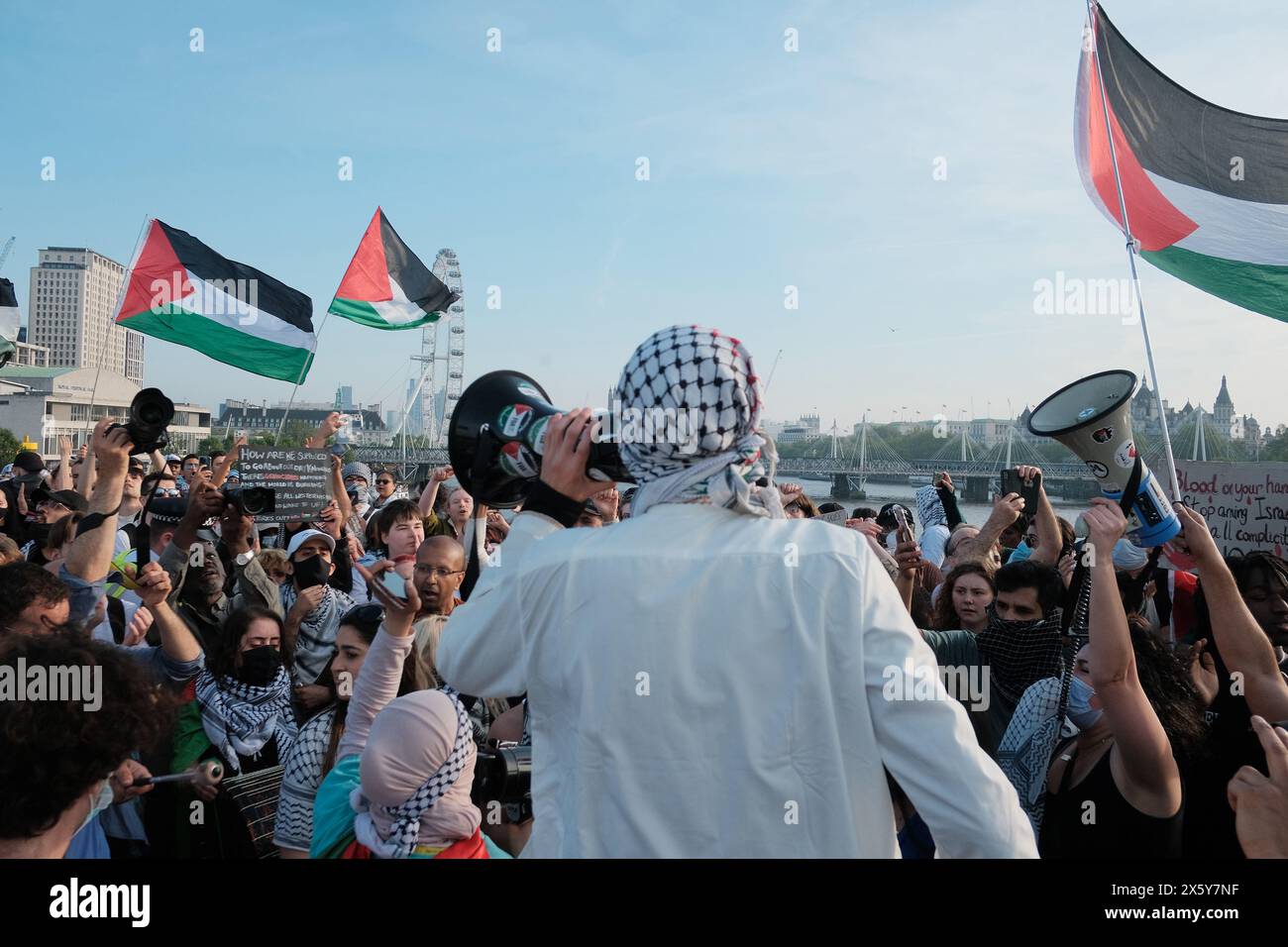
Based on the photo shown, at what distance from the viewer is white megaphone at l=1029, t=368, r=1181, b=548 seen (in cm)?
315

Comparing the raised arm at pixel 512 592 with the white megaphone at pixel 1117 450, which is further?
the white megaphone at pixel 1117 450

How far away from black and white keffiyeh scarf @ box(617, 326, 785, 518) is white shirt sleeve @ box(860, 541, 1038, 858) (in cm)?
28

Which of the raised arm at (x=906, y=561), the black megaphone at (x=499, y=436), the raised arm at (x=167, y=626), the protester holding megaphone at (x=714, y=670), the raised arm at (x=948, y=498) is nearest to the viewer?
the protester holding megaphone at (x=714, y=670)

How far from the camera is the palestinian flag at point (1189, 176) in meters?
6.64

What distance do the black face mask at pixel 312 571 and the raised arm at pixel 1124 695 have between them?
364cm

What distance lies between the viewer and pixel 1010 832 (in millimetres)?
1372

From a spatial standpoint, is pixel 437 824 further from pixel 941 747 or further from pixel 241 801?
pixel 941 747

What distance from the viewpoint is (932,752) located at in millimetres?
1403

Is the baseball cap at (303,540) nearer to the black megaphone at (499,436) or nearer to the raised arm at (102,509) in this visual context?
the raised arm at (102,509)

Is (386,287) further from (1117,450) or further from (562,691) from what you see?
(562,691)

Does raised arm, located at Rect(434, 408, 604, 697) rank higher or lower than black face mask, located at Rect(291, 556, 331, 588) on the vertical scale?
higher
